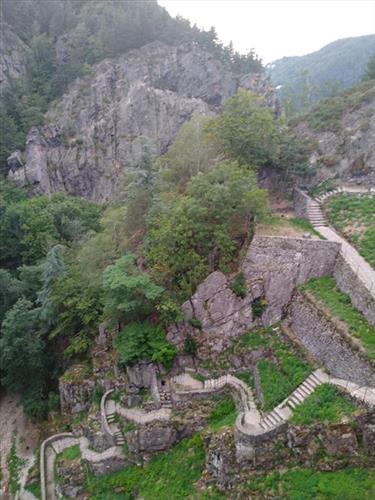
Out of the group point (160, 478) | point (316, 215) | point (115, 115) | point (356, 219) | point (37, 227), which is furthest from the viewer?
point (115, 115)

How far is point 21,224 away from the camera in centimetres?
4156

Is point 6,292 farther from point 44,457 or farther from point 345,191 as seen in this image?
point 345,191

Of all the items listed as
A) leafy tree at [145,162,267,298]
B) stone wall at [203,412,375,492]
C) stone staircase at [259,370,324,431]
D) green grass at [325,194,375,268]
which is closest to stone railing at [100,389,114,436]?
stone wall at [203,412,375,492]

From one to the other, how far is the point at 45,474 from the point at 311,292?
17709 millimetres

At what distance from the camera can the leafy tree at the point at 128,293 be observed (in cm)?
2181

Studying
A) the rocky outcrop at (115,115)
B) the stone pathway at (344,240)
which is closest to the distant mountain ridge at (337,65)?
the rocky outcrop at (115,115)

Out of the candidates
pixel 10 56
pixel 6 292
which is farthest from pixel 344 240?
pixel 10 56

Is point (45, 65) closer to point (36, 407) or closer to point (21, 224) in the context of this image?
point (21, 224)

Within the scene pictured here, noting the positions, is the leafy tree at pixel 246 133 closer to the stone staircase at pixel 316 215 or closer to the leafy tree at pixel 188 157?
the leafy tree at pixel 188 157

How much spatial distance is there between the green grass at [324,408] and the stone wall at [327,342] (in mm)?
1058

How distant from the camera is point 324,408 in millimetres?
16938

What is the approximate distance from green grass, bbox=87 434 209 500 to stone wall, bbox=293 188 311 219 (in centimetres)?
1652

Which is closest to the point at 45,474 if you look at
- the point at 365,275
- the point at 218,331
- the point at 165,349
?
the point at 165,349

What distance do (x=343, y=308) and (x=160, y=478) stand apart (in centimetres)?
1167
